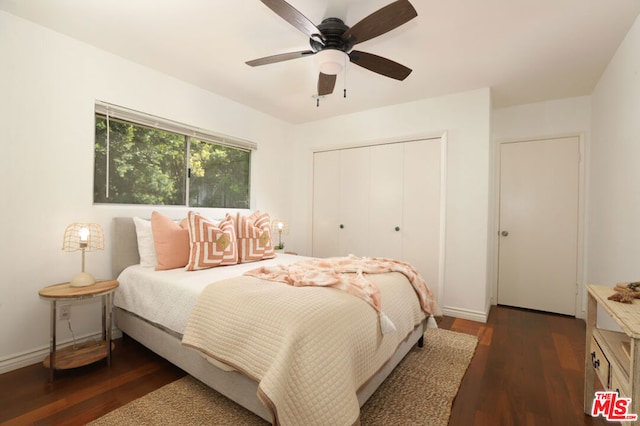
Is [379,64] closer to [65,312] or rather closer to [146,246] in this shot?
[146,246]

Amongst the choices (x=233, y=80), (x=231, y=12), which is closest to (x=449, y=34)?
(x=231, y=12)

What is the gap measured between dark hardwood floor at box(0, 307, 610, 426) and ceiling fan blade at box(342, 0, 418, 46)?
A: 2.22 metres

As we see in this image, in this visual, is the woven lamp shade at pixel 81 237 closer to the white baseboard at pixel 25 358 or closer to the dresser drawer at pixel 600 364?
the white baseboard at pixel 25 358

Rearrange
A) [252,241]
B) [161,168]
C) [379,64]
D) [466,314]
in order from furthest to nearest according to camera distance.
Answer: [466,314] < [161,168] < [252,241] < [379,64]

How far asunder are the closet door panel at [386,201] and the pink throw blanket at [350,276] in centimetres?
118

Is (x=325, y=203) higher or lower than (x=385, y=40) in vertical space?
lower

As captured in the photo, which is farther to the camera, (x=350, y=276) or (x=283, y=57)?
(x=283, y=57)

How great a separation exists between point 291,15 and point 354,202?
8.43ft

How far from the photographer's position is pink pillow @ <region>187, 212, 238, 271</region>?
7.69 feet

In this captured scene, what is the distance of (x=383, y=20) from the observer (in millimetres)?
1638

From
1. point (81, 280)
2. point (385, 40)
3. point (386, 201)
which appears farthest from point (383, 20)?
point (81, 280)

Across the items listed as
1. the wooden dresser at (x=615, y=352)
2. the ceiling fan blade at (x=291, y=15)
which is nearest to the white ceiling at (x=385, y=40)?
the ceiling fan blade at (x=291, y=15)

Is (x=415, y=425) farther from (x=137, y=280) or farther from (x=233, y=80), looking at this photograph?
(x=233, y=80)

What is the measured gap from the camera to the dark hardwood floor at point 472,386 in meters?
1.58
